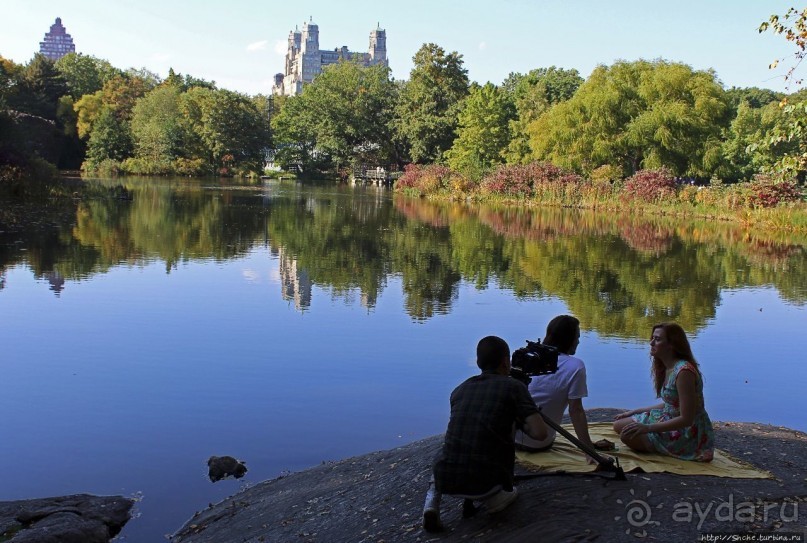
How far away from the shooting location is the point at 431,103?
5722cm

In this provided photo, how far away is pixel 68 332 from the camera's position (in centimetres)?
969

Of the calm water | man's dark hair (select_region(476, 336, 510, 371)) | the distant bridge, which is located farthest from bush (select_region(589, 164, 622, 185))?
man's dark hair (select_region(476, 336, 510, 371))


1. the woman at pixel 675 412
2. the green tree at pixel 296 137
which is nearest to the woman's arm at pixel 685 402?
the woman at pixel 675 412

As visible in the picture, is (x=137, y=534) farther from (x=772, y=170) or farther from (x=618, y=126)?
(x=618, y=126)

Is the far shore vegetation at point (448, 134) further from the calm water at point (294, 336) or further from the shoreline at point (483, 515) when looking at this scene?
the shoreline at point (483, 515)

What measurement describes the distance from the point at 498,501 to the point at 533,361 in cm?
73

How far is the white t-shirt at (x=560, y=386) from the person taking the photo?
4.25m

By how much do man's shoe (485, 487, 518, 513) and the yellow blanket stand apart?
51cm

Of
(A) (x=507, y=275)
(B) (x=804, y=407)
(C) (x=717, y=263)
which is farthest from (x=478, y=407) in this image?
(C) (x=717, y=263)

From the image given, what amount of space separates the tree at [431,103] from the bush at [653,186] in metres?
21.0

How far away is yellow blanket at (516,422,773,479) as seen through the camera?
170 inches

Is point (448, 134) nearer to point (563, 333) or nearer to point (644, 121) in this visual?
point (644, 121)

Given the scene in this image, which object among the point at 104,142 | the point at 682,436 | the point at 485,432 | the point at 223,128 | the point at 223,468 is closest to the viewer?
the point at 485,432

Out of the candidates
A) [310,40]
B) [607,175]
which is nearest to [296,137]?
[607,175]
